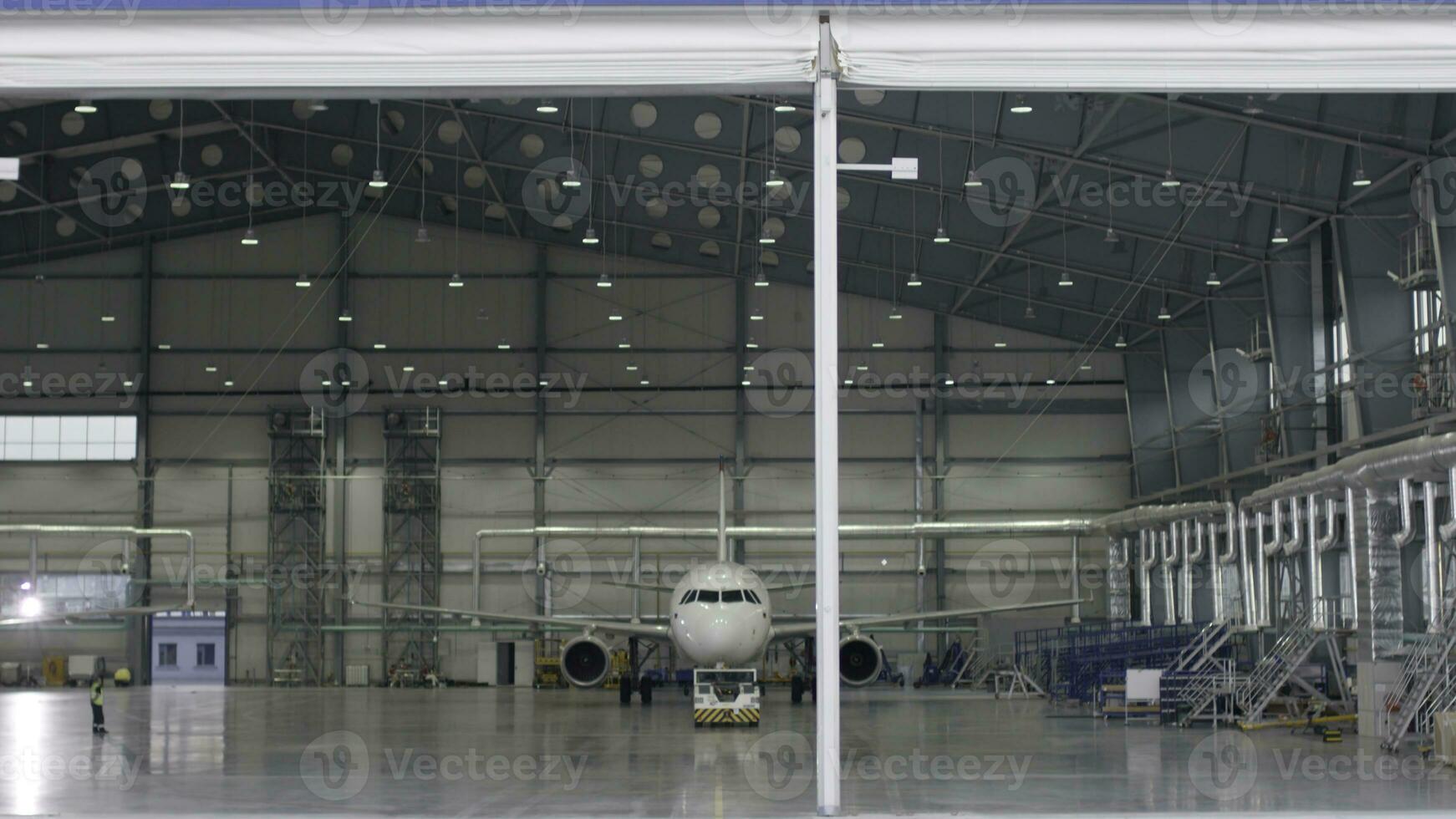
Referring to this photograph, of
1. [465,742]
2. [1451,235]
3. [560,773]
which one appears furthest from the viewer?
[1451,235]

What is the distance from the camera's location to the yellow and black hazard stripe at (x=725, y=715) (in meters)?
28.7

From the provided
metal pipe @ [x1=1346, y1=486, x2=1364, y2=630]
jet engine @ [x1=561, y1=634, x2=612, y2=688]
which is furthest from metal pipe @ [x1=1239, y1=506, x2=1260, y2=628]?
jet engine @ [x1=561, y1=634, x2=612, y2=688]

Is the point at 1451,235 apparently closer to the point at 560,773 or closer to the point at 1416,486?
the point at 1416,486

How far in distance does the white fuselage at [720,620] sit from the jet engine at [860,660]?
552 centimetres

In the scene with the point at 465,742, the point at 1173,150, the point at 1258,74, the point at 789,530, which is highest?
the point at 1173,150

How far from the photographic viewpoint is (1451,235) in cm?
2758

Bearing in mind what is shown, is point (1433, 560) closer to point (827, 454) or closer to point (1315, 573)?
point (1315, 573)

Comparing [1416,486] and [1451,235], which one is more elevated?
[1451,235]

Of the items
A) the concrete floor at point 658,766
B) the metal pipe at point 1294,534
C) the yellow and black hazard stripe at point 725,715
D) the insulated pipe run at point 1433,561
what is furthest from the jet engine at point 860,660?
the insulated pipe run at point 1433,561

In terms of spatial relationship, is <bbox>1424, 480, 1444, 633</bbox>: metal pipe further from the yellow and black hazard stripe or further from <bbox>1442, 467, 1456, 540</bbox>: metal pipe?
the yellow and black hazard stripe

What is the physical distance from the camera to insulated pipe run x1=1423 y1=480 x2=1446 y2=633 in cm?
2511

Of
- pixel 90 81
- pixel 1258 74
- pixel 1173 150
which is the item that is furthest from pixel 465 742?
pixel 1173 150

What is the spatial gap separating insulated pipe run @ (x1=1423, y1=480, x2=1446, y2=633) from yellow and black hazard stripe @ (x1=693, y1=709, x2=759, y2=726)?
12421mm

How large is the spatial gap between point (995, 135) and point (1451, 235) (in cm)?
949
